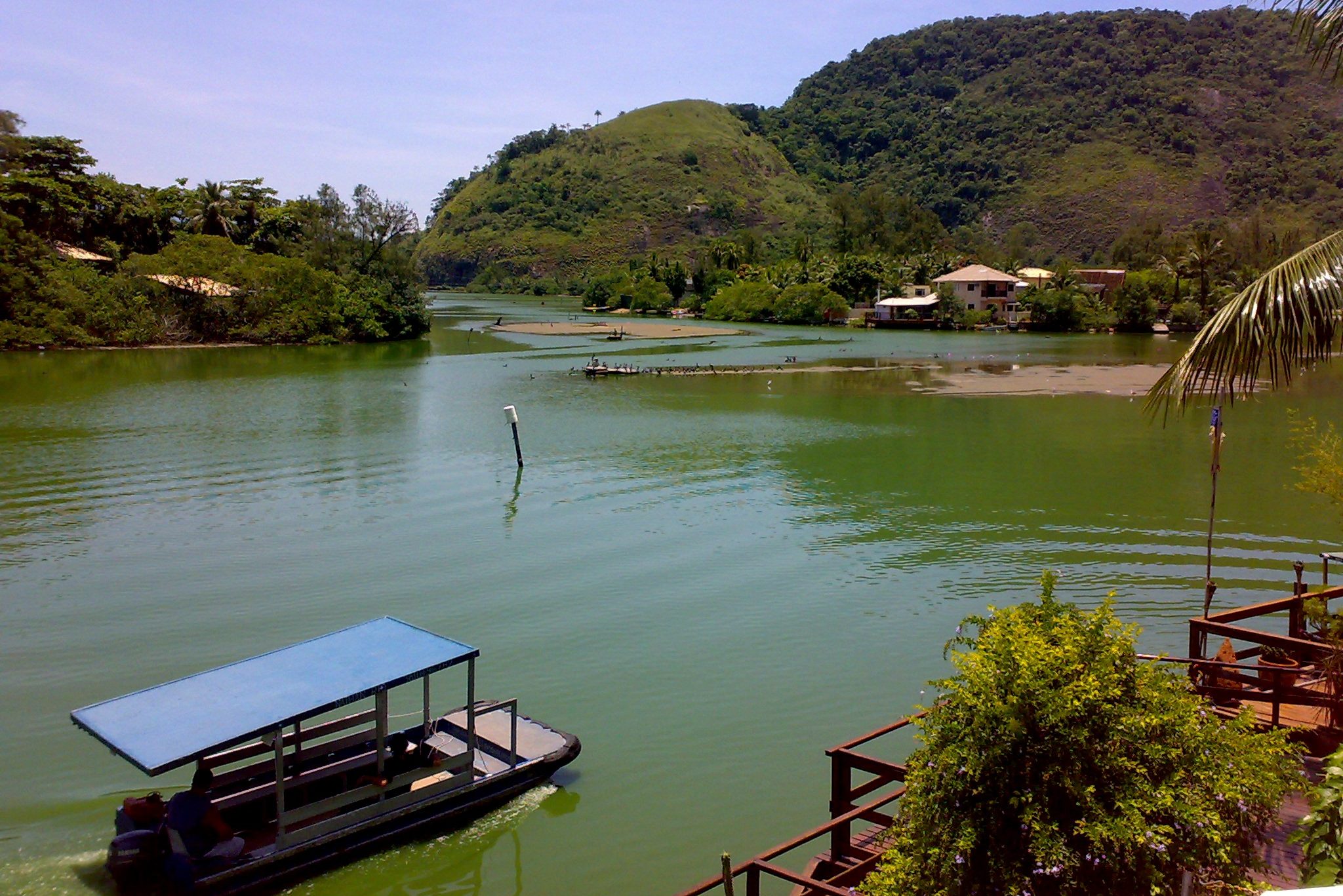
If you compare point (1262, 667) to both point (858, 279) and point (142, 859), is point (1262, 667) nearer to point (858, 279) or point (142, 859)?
point (142, 859)

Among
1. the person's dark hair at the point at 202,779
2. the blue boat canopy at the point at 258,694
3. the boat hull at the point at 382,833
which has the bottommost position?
the boat hull at the point at 382,833

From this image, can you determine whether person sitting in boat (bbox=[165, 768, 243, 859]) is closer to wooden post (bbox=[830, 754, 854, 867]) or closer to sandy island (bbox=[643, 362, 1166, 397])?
wooden post (bbox=[830, 754, 854, 867])

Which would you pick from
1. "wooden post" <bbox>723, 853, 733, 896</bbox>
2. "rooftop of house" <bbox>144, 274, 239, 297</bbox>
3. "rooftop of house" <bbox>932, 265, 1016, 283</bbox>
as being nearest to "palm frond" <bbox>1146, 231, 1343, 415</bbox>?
"wooden post" <bbox>723, 853, 733, 896</bbox>

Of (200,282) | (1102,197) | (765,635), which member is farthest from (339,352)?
(1102,197)

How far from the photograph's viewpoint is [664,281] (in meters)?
139

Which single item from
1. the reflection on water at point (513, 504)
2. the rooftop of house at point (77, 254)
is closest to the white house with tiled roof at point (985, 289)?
the rooftop of house at point (77, 254)

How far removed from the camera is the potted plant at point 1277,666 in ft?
31.4

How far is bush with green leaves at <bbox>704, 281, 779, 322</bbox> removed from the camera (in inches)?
4569

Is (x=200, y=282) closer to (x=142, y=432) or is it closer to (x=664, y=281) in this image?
(x=142, y=432)

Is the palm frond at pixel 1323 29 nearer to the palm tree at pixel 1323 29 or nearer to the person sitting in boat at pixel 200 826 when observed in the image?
the palm tree at pixel 1323 29

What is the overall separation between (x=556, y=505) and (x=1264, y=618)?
1612 centimetres

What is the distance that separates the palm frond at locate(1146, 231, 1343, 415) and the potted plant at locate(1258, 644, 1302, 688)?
3.23 metres

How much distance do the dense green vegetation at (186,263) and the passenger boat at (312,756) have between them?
214 ft

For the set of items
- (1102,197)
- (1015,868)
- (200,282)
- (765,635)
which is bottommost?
(765,635)
